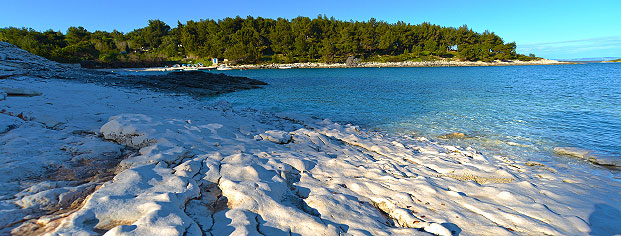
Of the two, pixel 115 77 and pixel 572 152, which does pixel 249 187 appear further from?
pixel 115 77

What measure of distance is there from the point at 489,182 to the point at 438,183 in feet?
4.24

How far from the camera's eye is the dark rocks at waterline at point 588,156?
664 cm

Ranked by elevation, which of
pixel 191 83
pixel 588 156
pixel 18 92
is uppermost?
pixel 18 92

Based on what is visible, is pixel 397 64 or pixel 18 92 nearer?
pixel 18 92

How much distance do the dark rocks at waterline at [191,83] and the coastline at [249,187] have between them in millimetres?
13835

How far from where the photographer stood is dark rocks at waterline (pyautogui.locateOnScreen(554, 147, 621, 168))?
21.8ft

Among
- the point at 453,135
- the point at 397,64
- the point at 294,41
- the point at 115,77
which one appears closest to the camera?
the point at 453,135

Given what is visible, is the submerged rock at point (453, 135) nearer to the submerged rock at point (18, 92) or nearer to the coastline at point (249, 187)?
the coastline at point (249, 187)

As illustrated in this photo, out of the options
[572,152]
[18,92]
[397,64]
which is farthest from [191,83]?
A: [397,64]

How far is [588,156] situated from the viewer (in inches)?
284

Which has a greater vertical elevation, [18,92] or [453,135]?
[18,92]

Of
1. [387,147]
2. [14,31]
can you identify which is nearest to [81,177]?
[387,147]

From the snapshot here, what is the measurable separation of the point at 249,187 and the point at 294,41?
95.2 m

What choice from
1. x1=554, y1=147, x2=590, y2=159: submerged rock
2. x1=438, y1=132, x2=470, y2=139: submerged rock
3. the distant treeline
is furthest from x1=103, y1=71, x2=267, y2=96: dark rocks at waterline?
the distant treeline
